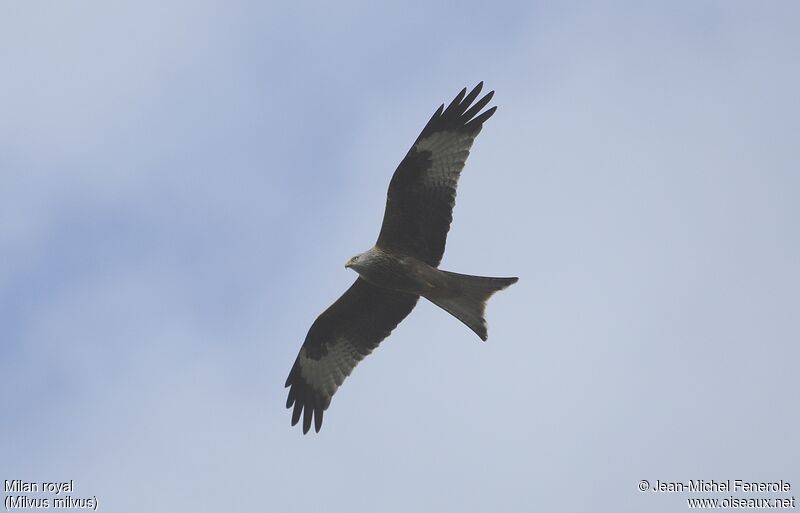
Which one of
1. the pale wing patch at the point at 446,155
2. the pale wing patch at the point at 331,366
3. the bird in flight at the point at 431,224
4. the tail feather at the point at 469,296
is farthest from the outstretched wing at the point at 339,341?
the pale wing patch at the point at 446,155

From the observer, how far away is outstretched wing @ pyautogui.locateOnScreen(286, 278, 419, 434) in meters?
12.4

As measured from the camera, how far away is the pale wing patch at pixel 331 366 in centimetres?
1272

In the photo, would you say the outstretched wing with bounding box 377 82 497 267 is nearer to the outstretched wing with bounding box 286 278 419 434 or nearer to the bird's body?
the bird's body

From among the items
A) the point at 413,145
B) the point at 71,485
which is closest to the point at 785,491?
the point at 413,145

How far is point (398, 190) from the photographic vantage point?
37.7ft

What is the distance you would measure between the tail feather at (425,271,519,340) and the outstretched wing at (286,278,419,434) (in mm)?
895

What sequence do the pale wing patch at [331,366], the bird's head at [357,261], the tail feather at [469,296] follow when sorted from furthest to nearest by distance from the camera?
1. the pale wing patch at [331,366]
2. the bird's head at [357,261]
3. the tail feather at [469,296]

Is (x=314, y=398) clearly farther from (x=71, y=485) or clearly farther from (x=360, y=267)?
(x=71, y=485)

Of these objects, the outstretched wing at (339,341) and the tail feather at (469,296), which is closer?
the tail feather at (469,296)

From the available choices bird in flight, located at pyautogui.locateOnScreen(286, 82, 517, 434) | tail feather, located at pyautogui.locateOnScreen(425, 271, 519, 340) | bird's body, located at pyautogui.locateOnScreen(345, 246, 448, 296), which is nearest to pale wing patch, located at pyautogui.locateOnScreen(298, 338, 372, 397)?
bird in flight, located at pyautogui.locateOnScreen(286, 82, 517, 434)

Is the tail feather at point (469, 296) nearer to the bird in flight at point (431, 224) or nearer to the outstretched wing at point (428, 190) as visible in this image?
the bird in flight at point (431, 224)

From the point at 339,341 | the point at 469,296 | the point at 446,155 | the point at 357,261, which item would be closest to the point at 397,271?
the point at 357,261

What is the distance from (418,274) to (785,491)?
4421 millimetres

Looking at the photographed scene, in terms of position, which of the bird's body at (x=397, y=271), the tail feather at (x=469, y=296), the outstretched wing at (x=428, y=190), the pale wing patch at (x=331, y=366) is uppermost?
the outstretched wing at (x=428, y=190)
